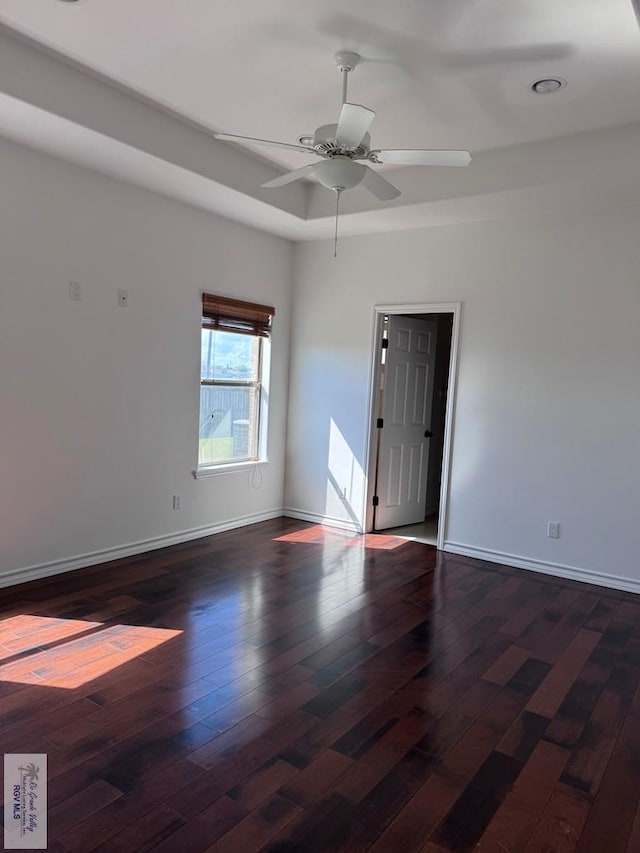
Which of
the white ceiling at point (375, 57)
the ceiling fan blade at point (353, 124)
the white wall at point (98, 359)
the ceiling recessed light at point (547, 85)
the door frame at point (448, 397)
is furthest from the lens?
the door frame at point (448, 397)

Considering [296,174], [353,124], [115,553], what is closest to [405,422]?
[115,553]

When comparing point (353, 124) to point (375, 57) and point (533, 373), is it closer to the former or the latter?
point (375, 57)

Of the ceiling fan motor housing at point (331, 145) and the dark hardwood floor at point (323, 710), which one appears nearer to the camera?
the dark hardwood floor at point (323, 710)

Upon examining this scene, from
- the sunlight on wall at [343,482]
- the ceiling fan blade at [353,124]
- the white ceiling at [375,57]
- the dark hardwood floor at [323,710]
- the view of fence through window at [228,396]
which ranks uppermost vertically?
the white ceiling at [375,57]

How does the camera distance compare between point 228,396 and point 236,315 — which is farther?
point 228,396

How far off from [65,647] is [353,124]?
9.29ft

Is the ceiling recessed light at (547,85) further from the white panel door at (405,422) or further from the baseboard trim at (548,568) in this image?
the baseboard trim at (548,568)

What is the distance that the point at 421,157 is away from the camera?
2.79 meters

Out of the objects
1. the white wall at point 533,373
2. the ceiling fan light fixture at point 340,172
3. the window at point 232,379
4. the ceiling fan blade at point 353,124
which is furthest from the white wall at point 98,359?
the ceiling fan blade at point 353,124

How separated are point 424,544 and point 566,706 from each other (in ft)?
8.38

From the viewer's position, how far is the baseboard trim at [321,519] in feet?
18.0

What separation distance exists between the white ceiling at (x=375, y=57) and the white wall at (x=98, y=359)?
0.91 meters

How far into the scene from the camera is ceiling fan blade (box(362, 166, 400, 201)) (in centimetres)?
299

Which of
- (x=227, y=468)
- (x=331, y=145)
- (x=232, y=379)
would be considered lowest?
(x=227, y=468)
